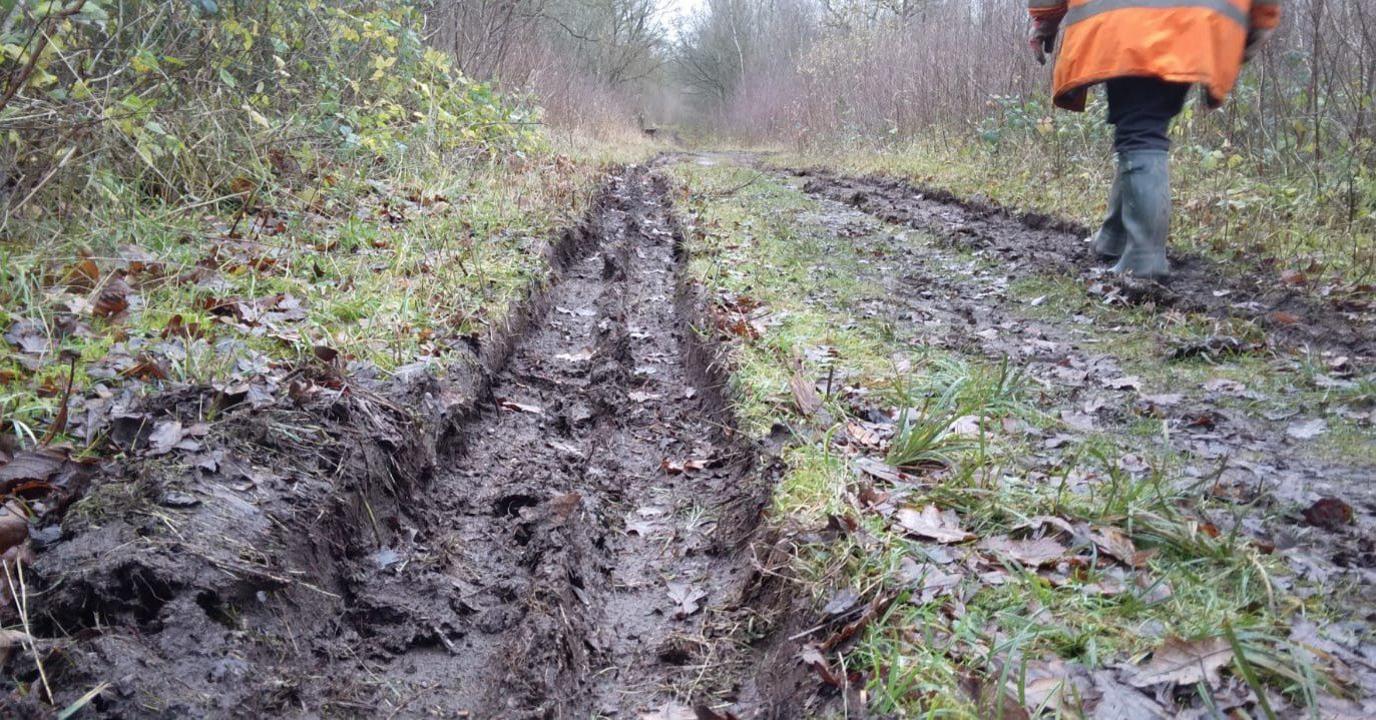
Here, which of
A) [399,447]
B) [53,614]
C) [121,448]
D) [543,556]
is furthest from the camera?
[399,447]

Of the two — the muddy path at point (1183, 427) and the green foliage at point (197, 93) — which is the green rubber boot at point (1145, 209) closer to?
the muddy path at point (1183, 427)

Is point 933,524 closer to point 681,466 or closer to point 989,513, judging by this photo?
point 989,513

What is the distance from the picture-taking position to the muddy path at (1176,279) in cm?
328

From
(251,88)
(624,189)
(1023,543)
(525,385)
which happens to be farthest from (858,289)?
(624,189)

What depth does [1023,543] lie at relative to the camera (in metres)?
1.94

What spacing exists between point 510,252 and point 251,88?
2210 mm

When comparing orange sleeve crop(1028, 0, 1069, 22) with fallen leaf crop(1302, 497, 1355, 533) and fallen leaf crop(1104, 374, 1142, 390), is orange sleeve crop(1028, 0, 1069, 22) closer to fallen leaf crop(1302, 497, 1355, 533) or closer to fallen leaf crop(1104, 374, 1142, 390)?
fallen leaf crop(1104, 374, 1142, 390)

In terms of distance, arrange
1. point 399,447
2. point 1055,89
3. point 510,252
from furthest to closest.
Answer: point 510,252 < point 1055,89 < point 399,447

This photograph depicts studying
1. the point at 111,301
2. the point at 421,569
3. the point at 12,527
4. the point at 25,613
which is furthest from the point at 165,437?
the point at 111,301

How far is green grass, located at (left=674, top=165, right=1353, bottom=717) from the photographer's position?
1.54 meters

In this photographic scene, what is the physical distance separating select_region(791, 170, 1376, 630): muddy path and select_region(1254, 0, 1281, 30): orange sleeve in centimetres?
173

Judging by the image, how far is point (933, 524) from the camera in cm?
204

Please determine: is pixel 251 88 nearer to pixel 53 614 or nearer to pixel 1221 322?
pixel 53 614

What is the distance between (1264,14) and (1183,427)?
2.83 meters
